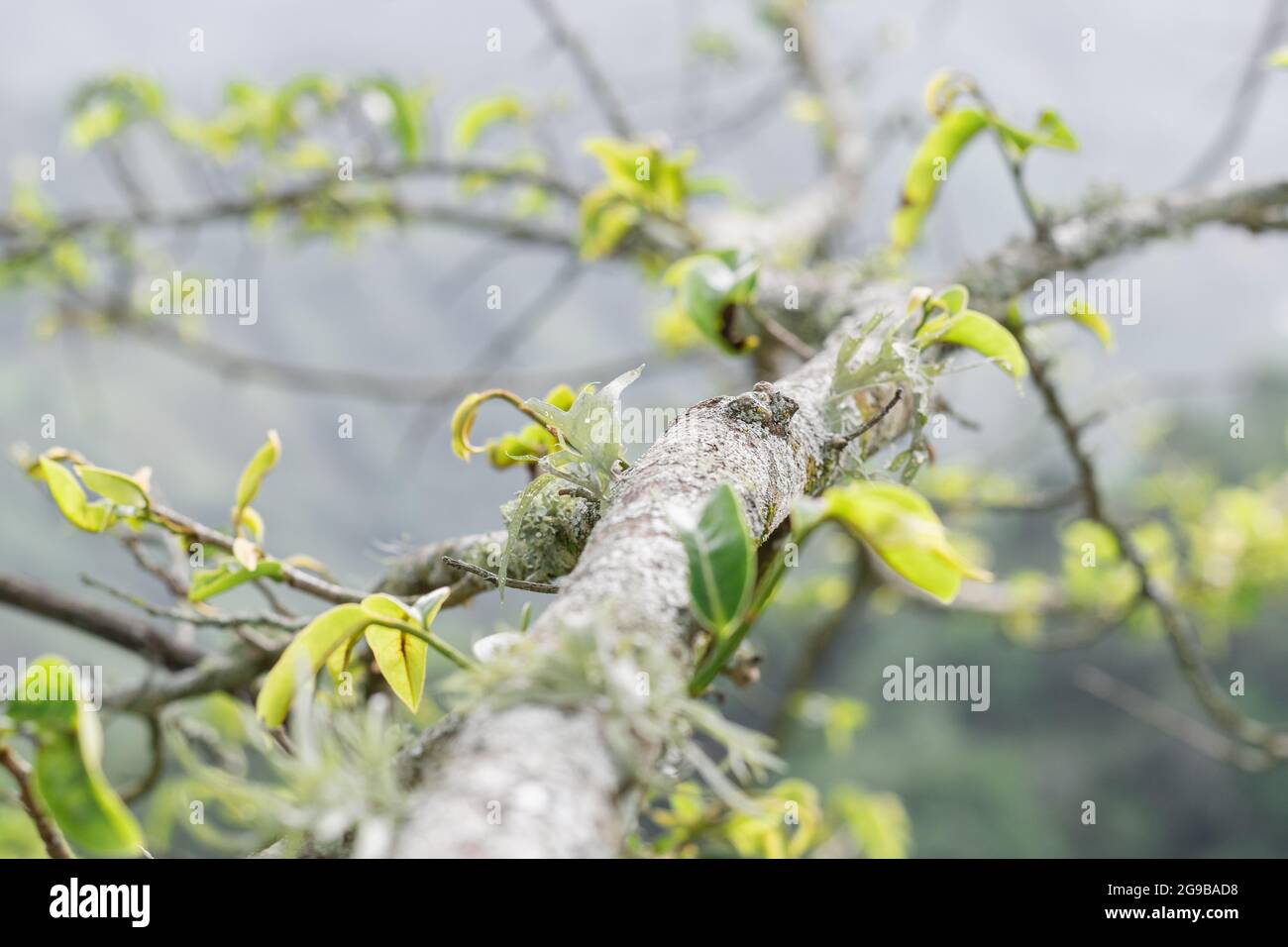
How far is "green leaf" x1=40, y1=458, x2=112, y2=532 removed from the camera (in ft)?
1.25

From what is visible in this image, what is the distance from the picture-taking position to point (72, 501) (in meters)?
0.39

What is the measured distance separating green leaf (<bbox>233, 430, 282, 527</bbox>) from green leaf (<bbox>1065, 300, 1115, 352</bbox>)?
1.21ft

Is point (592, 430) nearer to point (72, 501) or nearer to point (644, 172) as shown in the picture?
point (72, 501)

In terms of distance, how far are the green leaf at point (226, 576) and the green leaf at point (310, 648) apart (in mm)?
103

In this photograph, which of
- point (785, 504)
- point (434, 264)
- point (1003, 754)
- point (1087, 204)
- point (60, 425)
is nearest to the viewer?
point (785, 504)

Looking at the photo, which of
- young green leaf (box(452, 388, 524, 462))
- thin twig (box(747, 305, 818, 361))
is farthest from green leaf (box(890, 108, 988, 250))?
young green leaf (box(452, 388, 524, 462))

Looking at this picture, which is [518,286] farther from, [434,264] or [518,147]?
[518,147]

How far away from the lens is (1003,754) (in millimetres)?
3826

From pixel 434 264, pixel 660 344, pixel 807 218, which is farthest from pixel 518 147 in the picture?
pixel 434 264

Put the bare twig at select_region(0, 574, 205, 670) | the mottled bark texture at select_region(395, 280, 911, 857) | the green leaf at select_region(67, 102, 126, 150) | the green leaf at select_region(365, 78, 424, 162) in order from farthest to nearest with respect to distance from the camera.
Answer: the green leaf at select_region(67, 102, 126, 150) < the green leaf at select_region(365, 78, 424, 162) < the bare twig at select_region(0, 574, 205, 670) < the mottled bark texture at select_region(395, 280, 911, 857)

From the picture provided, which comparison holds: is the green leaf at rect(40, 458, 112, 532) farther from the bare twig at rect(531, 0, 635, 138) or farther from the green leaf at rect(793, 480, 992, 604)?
the bare twig at rect(531, 0, 635, 138)

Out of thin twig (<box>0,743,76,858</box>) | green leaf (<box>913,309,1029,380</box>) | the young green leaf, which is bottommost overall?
thin twig (<box>0,743,76,858</box>)

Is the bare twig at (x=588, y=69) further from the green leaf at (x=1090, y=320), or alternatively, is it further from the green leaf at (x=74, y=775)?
the green leaf at (x=74, y=775)
